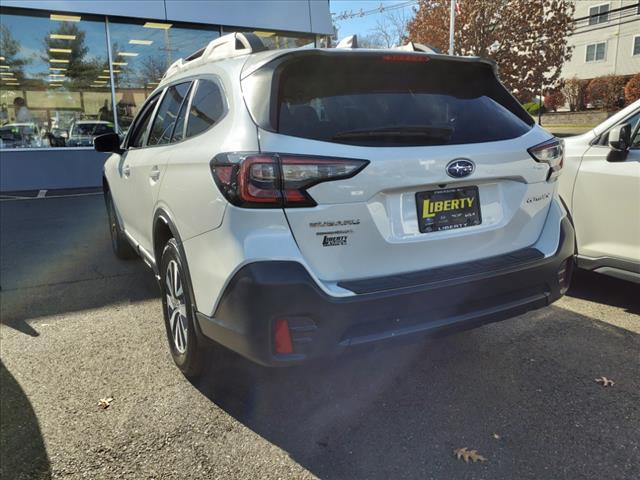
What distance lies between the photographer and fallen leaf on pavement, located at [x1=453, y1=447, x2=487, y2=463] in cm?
A: 239

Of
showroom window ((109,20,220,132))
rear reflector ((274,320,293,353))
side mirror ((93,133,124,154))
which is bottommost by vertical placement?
rear reflector ((274,320,293,353))

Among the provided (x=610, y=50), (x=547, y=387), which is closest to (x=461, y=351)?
(x=547, y=387)

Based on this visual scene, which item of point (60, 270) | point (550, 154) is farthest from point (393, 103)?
point (60, 270)

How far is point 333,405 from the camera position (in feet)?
9.39

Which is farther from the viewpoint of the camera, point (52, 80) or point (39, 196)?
point (52, 80)

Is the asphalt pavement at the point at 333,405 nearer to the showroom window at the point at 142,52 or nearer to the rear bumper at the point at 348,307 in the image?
the rear bumper at the point at 348,307

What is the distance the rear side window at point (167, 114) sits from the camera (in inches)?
137

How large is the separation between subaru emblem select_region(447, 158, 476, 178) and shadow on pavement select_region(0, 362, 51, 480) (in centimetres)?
225

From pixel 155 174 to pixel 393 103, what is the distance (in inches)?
63.8

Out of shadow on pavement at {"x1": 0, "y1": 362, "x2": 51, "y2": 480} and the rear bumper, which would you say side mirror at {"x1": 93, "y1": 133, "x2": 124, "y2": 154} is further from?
the rear bumper

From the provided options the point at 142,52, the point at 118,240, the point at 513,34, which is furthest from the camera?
the point at 513,34

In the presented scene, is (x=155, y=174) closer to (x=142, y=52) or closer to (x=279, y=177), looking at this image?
(x=279, y=177)

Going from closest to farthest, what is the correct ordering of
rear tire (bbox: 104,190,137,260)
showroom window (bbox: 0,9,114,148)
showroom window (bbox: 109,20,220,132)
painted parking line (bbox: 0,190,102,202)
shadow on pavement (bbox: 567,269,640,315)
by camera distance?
shadow on pavement (bbox: 567,269,640,315) < rear tire (bbox: 104,190,137,260) < painted parking line (bbox: 0,190,102,202) < showroom window (bbox: 0,9,114,148) < showroom window (bbox: 109,20,220,132)

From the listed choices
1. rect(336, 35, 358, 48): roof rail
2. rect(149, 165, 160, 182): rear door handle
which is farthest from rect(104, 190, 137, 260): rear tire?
rect(336, 35, 358, 48): roof rail
